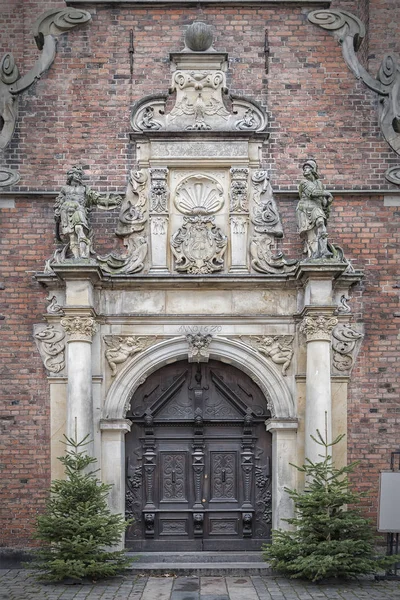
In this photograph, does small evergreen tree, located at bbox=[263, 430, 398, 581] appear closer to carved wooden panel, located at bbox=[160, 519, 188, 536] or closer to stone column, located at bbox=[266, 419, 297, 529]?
stone column, located at bbox=[266, 419, 297, 529]

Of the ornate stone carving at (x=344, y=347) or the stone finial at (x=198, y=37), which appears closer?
the ornate stone carving at (x=344, y=347)

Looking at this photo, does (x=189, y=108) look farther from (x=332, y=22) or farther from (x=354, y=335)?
(x=354, y=335)

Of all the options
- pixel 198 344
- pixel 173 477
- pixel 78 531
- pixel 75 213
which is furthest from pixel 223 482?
pixel 75 213

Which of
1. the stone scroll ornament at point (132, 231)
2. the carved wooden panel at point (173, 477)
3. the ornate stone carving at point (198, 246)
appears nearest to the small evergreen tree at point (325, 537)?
the carved wooden panel at point (173, 477)

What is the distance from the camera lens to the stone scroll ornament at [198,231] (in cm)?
1284

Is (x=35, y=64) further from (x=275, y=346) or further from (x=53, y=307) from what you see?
(x=275, y=346)

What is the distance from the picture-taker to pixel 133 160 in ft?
43.3

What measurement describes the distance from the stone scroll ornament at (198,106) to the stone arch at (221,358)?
2767 mm

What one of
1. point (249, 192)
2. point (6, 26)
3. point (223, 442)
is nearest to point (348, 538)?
point (223, 442)

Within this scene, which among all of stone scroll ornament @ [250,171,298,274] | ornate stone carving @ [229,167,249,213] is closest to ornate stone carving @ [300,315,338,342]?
stone scroll ornament @ [250,171,298,274]

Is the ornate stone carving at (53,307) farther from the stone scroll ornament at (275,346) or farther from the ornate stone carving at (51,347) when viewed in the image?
the stone scroll ornament at (275,346)

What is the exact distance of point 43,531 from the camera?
37.5 ft

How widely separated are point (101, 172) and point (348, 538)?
549 cm

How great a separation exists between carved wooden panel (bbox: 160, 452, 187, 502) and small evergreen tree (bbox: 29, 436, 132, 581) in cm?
121
